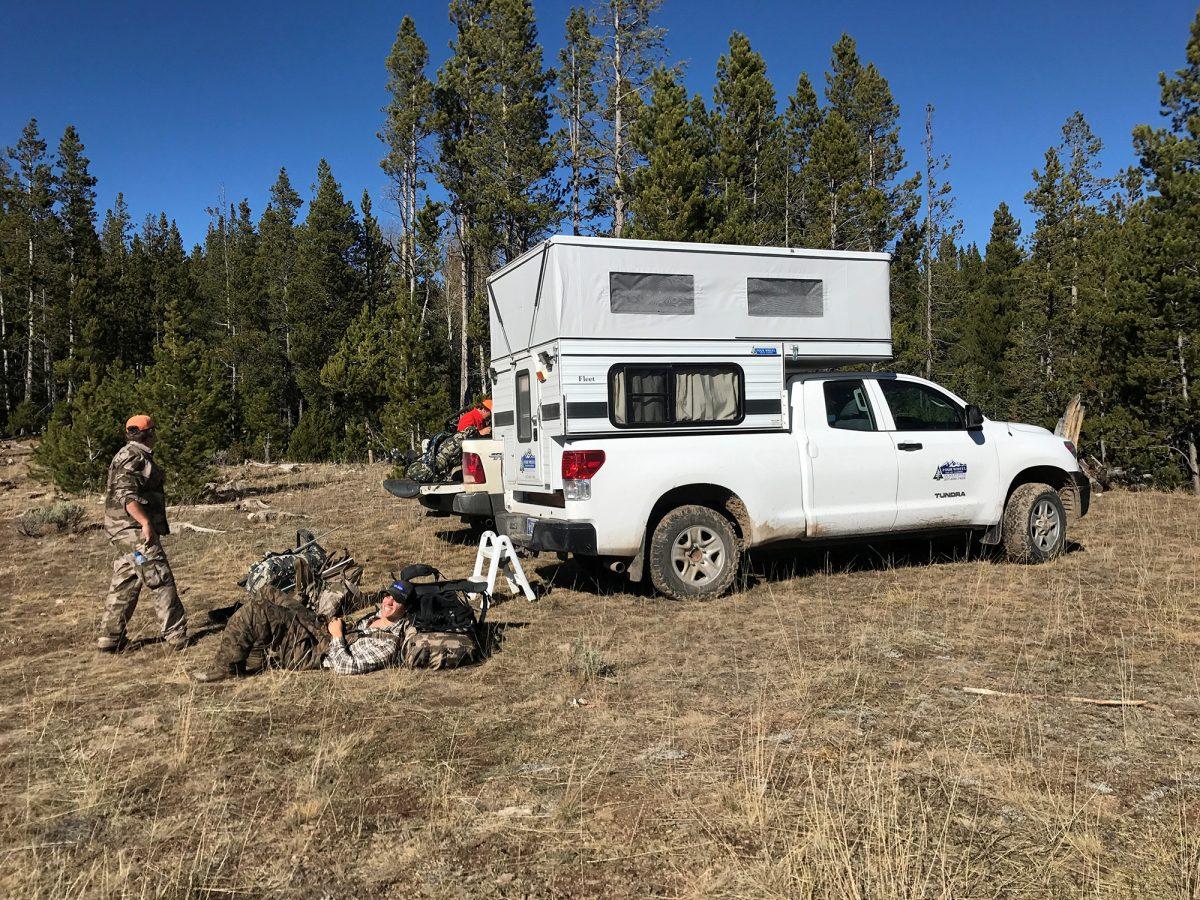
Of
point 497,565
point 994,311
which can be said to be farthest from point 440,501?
point 994,311

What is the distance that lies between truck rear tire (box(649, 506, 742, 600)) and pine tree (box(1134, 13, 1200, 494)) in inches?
535

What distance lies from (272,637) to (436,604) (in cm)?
107

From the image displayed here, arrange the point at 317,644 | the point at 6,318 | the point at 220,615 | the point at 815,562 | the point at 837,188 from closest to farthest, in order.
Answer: the point at 317,644 → the point at 220,615 → the point at 815,562 → the point at 837,188 → the point at 6,318

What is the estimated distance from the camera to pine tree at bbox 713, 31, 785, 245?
29.2m

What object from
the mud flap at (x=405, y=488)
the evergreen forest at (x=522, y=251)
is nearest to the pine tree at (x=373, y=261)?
the evergreen forest at (x=522, y=251)

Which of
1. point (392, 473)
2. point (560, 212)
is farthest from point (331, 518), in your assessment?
point (560, 212)

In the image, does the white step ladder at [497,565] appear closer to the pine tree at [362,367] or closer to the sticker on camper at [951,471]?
the sticker on camper at [951,471]

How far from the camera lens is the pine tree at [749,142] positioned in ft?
95.9

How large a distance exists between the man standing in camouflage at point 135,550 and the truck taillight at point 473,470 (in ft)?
11.3

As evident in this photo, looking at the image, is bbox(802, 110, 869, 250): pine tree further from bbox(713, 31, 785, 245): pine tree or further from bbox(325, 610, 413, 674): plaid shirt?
bbox(325, 610, 413, 674): plaid shirt

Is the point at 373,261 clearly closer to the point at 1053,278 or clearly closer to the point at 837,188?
the point at 837,188

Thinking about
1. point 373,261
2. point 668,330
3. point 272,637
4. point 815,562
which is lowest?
point 815,562

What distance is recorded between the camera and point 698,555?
24.5ft

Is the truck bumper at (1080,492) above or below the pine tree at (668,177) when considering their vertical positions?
below
